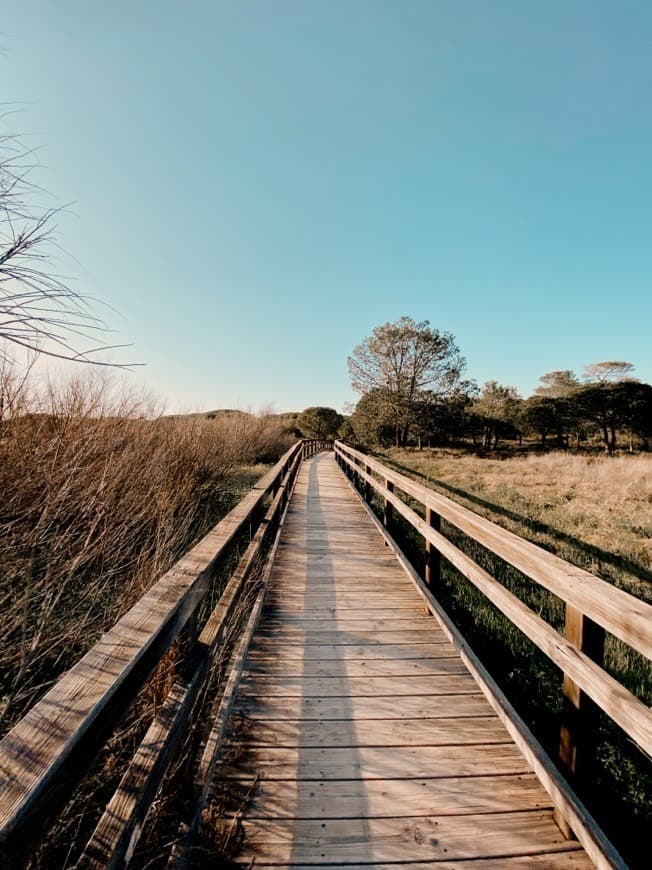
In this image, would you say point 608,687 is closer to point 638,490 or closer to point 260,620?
point 260,620

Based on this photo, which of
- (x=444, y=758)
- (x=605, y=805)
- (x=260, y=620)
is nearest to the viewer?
(x=605, y=805)

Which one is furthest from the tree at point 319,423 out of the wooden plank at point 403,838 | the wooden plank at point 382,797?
the wooden plank at point 403,838

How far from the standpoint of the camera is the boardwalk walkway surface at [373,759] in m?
1.51

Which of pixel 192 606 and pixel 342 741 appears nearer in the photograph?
pixel 192 606

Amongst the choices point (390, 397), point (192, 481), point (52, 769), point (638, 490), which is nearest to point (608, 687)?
point (52, 769)

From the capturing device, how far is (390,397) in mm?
29703

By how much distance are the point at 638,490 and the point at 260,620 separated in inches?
399

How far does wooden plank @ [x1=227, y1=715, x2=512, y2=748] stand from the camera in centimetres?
203

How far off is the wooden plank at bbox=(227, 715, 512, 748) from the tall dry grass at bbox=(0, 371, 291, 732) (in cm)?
108

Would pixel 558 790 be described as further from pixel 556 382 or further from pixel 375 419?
pixel 556 382

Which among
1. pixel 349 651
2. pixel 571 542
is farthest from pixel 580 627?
pixel 571 542

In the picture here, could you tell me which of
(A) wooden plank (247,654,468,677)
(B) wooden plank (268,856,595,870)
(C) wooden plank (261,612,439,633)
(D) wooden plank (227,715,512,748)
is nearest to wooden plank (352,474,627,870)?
(B) wooden plank (268,856,595,870)

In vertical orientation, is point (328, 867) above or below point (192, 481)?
below

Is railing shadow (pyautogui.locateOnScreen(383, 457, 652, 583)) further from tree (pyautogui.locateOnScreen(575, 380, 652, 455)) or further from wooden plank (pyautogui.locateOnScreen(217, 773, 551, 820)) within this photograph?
tree (pyautogui.locateOnScreen(575, 380, 652, 455))
